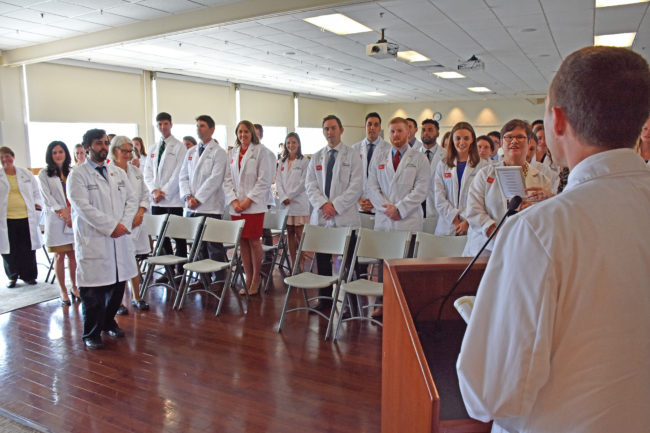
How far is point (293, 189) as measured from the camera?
612cm

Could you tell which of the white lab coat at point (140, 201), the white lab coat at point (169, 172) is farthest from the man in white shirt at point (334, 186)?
the white lab coat at point (169, 172)

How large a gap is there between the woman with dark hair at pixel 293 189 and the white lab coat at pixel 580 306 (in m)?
5.12

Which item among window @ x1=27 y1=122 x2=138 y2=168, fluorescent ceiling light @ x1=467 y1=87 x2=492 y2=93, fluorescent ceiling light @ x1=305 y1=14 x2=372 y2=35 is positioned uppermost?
fluorescent ceiling light @ x1=467 y1=87 x2=492 y2=93

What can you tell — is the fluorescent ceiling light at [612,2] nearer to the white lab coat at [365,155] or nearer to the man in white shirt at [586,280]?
the white lab coat at [365,155]

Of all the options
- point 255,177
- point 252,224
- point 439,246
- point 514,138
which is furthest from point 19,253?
point 514,138

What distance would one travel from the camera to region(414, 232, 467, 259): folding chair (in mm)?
3648

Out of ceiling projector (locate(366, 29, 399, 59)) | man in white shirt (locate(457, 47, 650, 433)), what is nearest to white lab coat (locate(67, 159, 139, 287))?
man in white shirt (locate(457, 47, 650, 433))

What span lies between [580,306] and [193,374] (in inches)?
119

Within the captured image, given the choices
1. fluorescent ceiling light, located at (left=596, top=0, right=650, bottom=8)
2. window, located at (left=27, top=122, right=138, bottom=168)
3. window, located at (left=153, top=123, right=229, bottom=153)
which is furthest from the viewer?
window, located at (left=153, top=123, right=229, bottom=153)

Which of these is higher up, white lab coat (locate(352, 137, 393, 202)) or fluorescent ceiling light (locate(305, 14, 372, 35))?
fluorescent ceiling light (locate(305, 14, 372, 35))

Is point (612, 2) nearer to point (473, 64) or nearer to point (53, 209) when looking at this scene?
point (473, 64)

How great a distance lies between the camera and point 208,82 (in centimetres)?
1314

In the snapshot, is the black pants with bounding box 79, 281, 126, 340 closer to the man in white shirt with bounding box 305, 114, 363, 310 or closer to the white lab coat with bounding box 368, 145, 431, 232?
the man in white shirt with bounding box 305, 114, 363, 310

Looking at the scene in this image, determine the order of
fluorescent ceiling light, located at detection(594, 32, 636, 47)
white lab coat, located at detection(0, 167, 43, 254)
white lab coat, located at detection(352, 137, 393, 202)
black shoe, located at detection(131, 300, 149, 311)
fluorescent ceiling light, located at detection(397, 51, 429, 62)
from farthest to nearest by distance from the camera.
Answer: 1. fluorescent ceiling light, located at detection(397, 51, 429, 62)
2. fluorescent ceiling light, located at detection(594, 32, 636, 47)
3. white lab coat, located at detection(0, 167, 43, 254)
4. white lab coat, located at detection(352, 137, 393, 202)
5. black shoe, located at detection(131, 300, 149, 311)
